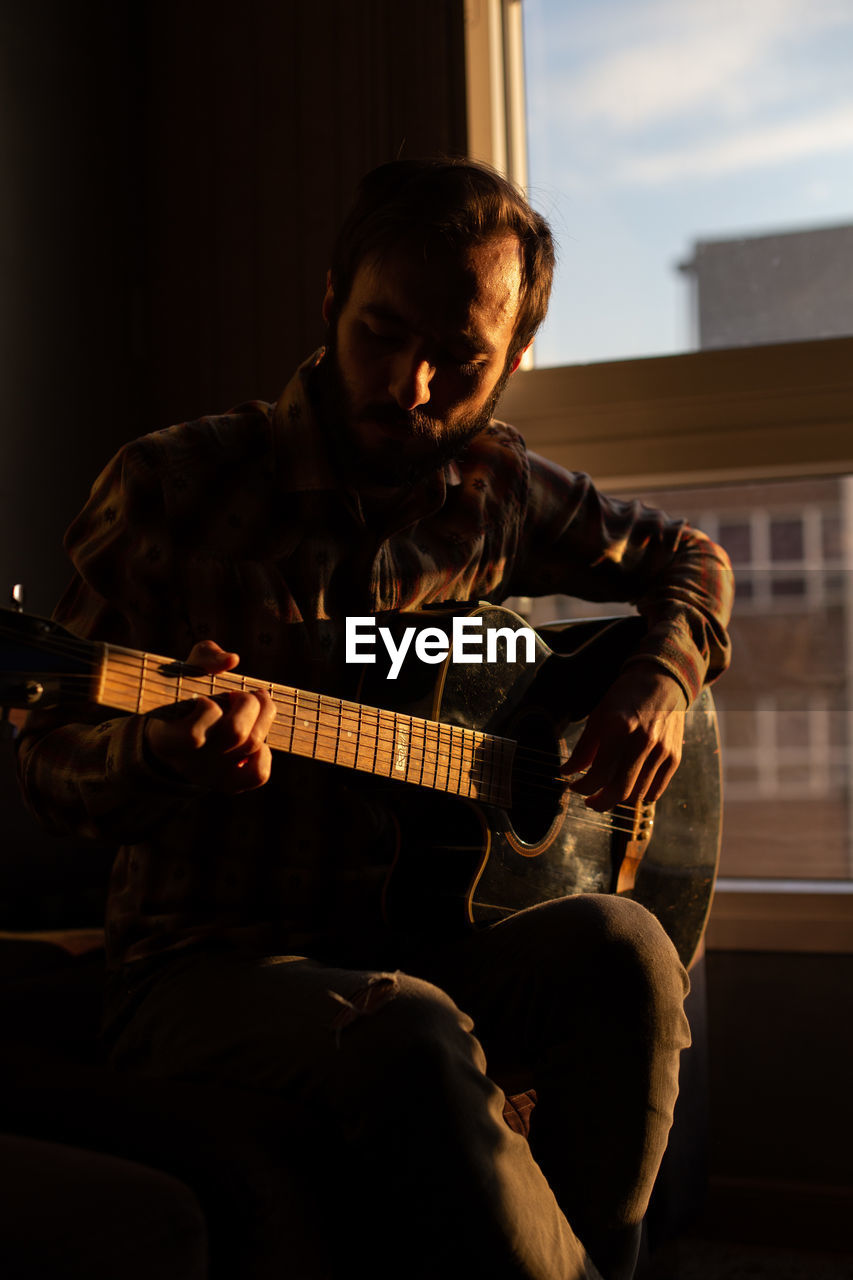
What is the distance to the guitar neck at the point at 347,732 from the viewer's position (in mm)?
819

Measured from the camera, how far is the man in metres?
0.79

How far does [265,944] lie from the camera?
40.8 inches

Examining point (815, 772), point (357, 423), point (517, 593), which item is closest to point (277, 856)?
point (357, 423)

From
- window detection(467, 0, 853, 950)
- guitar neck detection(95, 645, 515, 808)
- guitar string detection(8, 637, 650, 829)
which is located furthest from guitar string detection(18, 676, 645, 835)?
window detection(467, 0, 853, 950)

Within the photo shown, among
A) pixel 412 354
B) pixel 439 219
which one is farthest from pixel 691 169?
pixel 412 354

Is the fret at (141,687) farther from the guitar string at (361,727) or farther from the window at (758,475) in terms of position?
the window at (758,475)

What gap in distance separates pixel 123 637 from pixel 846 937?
4.38 feet

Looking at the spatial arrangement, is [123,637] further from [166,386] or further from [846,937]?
[846,937]

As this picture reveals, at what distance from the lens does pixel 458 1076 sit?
793 millimetres

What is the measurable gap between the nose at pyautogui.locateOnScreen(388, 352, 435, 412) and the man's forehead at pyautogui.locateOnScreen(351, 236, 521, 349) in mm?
40

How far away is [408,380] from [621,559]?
0.52 metres

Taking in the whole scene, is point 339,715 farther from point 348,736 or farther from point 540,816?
point 540,816

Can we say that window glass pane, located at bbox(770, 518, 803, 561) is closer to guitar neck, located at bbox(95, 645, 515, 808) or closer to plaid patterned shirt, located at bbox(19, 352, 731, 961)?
plaid patterned shirt, located at bbox(19, 352, 731, 961)

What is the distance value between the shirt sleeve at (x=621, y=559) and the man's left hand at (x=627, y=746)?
16 centimetres
